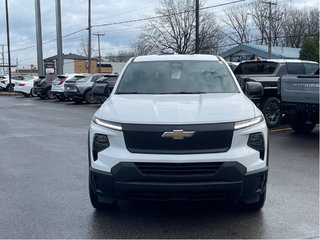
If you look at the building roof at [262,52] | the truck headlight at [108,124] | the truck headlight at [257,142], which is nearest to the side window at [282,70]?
the truck headlight at [257,142]

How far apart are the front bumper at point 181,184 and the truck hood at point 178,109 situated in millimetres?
482

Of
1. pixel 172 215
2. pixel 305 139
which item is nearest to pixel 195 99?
pixel 172 215

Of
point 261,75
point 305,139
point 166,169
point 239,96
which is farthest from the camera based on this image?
point 261,75

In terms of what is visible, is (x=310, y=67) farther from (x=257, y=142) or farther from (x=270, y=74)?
(x=257, y=142)

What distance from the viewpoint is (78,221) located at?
490cm

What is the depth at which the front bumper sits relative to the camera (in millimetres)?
4359

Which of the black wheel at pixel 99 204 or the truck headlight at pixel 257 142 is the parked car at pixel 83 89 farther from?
the truck headlight at pixel 257 142

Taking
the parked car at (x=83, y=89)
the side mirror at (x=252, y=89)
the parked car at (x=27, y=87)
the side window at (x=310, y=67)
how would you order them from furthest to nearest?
the parked car at (x=27, y=87), the parked car at (x=83, y=89), the side window at (x=310, y=67), the side mirror at (x=252, y=89)

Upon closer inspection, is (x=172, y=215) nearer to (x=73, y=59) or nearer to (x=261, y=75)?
(x=261, y=75)

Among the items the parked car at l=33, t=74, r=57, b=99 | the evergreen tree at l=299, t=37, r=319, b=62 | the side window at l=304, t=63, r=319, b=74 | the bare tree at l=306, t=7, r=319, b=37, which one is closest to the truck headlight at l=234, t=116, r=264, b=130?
the side window at l=304, t=63, r=319, b=74

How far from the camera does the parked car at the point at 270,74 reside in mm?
12117

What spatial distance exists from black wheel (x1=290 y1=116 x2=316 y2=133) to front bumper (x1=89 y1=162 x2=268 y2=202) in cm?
726

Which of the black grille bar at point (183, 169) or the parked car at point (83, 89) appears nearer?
Answer: the black grille bar at point (183, 169)

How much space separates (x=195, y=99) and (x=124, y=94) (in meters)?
0.97
